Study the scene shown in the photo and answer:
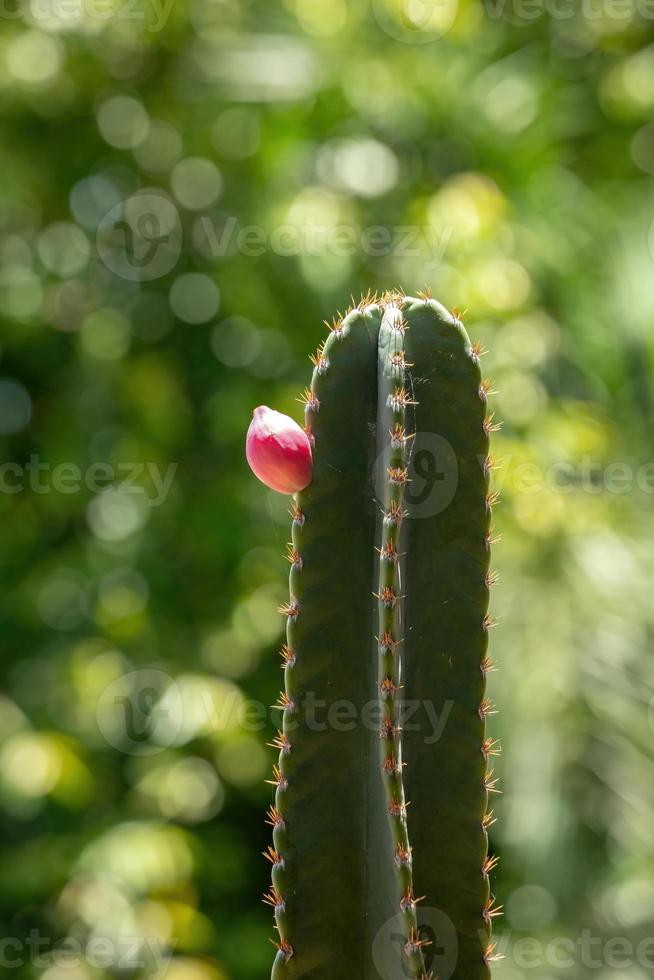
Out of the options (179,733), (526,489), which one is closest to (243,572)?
(179,733)
